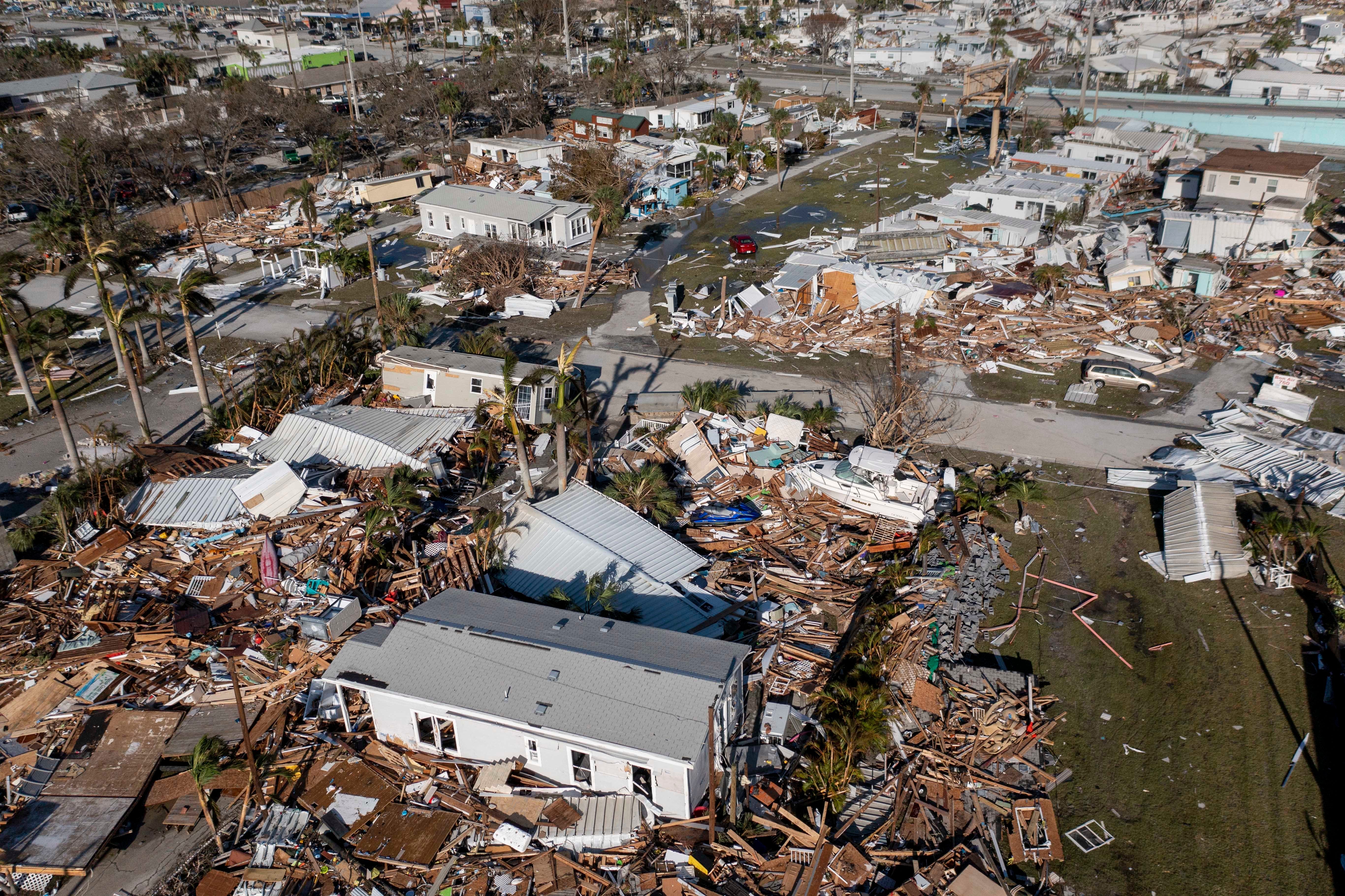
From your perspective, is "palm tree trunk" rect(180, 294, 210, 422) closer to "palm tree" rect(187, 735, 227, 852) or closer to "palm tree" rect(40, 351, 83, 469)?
"palm tree" rect(40, 351, 83, 469)

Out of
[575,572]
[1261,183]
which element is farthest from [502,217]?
[1261,183]

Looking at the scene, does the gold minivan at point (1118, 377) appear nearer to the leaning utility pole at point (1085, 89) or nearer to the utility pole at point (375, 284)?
the utility pole at point (375, 284)

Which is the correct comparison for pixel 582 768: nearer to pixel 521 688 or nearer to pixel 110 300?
pixel 521 688

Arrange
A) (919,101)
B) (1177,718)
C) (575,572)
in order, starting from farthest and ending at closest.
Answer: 1. (919,101)
2. (575,572)
3. (1177,718)

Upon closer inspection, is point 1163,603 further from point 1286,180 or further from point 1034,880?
point 1286,180

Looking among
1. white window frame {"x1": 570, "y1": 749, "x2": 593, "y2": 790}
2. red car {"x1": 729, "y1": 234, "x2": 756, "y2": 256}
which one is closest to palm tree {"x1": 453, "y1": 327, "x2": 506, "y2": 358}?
red car {"x1": 729, "y1": 234, "x2": 756, "y2": 256}

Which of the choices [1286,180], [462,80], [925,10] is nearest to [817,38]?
[925,10]

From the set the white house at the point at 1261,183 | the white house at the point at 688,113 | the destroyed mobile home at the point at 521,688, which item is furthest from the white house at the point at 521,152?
the destroyed mobile home at the point at 521,688
